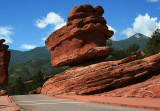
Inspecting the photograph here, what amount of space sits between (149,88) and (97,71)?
595 centimetres

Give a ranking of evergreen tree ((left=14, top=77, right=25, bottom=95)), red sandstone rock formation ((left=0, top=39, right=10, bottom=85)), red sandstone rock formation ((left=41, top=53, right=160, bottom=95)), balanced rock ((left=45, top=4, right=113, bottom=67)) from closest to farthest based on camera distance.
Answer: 1. red sandstone rock formation ((left=41, top=53, right=160, bottom=95))
2. balanced rock ((left=45, top=4, right=113, bottom=67))
3. red sandstone rock formation ((left=0, top=39, right=10, bottom=85))
4. evergreen tree ((left=14, top=77, right=25, bottom=95))

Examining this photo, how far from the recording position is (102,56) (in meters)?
22.2

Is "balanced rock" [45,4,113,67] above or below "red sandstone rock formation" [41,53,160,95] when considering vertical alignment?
above

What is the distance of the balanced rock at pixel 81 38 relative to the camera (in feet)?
70.9

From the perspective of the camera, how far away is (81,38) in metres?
22.3

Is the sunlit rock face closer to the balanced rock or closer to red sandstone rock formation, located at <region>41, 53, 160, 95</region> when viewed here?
the balanced rock

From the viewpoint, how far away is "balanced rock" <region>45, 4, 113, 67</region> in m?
21.6

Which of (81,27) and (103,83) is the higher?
(81,27)

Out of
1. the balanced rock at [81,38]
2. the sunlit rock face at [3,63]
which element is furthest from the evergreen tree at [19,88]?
the balanced rock at [81,38]

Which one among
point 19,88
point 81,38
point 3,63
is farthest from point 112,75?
point 19,88

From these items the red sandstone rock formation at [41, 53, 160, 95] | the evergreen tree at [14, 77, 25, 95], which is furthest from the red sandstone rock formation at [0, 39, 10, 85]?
the evergreen tree at [14, 77, 25, 95]

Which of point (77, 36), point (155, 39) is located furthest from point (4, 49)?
point (155, 39)

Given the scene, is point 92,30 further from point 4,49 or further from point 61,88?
point 4,49

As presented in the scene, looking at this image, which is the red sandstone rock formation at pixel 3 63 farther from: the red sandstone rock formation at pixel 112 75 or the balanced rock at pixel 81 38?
the red sandstone rock formation at pixel 112 75
